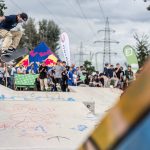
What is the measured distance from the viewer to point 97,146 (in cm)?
102

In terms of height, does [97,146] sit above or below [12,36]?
below

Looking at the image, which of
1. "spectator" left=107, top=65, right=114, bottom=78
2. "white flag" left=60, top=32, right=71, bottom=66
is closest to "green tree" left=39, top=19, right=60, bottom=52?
"white flag" left=60, top=32, right=71, bottom=66

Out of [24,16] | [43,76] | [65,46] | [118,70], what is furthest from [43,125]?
[65,46]

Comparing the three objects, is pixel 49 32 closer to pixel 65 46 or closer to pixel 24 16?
pixel 65 46

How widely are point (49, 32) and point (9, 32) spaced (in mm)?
77904

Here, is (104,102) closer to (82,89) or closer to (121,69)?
(82,89)

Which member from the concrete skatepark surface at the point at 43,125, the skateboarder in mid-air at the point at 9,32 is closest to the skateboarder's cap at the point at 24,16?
the skateboarder in mid-air at the point at 9,32

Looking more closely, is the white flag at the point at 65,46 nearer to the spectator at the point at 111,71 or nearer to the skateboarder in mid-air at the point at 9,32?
the spectator at the point at 111,71

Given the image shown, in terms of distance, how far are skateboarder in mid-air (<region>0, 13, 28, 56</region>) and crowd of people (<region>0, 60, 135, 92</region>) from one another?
4465mm

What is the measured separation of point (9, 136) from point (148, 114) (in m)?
6.76

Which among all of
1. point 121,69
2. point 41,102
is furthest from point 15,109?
point 121,69

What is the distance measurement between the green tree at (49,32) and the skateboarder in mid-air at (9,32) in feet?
251

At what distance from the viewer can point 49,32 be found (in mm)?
88438

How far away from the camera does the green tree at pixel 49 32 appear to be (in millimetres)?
88125
